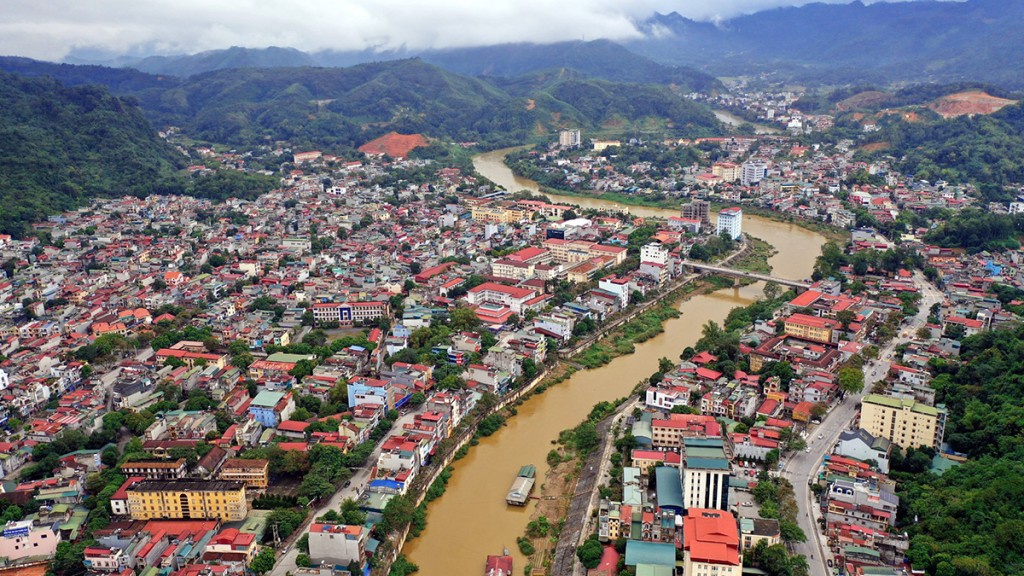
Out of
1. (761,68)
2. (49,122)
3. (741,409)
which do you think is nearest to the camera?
(741,409)

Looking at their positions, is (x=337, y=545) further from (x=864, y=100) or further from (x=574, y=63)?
(x=574, y=63)

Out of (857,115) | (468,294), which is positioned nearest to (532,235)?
(468,294)

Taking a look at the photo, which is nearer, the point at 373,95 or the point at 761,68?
the point at 373,95

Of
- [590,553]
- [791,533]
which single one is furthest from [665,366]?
[590,553]

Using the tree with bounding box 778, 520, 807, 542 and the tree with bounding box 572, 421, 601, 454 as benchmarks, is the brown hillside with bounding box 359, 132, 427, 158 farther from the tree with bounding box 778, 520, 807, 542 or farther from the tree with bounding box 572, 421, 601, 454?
the tree with bounding box 778, 520, 807, 542

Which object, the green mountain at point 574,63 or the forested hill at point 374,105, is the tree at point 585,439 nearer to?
the forested hill at point 374,105

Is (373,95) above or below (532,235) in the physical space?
above

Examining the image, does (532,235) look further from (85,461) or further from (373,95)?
(373,95)

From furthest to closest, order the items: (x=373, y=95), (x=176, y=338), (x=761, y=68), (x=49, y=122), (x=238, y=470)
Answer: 1. (x=761, y=68)
2. (x=373, y=95)
3. (x=49, y=122)
4. (x=176, y=338)
5. (x=238, y=470)
